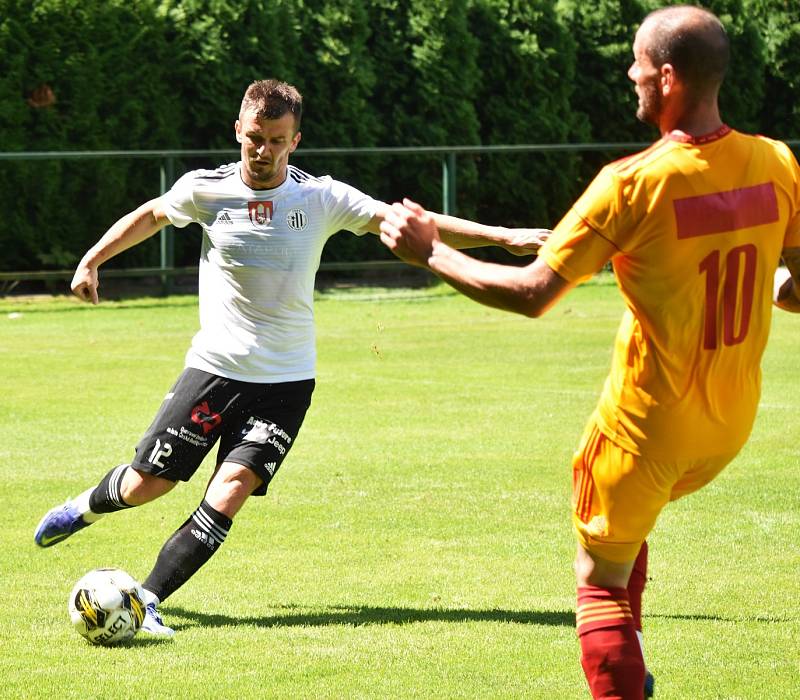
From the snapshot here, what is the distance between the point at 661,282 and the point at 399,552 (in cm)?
358

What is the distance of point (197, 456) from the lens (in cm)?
654

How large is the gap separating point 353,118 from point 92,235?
13.8 ft

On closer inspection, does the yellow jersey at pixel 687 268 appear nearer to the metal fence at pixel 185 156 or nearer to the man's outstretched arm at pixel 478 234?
the man's outstretched arm at pixel 478 234

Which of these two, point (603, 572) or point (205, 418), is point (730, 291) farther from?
point (205, 418)

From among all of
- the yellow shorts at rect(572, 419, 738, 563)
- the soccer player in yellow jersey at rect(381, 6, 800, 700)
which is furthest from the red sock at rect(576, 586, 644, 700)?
the yellow shorts at rect(572, 419, 738, 563)

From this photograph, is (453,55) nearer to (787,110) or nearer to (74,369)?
(787,110)

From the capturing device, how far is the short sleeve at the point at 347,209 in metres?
6.79

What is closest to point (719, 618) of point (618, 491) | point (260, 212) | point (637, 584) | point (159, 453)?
point (637, 584)

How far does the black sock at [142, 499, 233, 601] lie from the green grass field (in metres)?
0.20

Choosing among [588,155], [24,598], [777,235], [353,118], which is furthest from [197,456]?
[588,155]

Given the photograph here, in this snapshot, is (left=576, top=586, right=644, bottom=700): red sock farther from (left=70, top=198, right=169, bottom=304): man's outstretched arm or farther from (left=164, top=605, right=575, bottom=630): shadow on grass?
(left=70, top=198, right=169, bottom=304): man's outstretched arm

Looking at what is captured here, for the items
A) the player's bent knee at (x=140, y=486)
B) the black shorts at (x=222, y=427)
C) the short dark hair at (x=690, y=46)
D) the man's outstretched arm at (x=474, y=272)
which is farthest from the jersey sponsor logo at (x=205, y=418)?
the short dark hair at (x=690, y=46)

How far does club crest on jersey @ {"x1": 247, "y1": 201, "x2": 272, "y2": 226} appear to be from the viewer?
668cm

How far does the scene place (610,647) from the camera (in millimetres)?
4516
